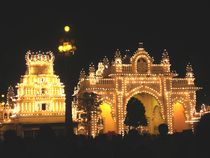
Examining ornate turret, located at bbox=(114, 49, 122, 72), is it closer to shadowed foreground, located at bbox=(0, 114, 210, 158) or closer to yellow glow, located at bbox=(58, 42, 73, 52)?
yellow glow, located at bbox=(58, 42, 73, 52)

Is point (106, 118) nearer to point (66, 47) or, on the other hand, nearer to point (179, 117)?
point (179, 117)

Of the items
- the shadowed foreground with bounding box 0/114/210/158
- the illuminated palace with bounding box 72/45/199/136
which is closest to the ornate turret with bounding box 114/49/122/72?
the illuminated palace with bounding box 72/45/199/136

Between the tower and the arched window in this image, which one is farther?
the arched window

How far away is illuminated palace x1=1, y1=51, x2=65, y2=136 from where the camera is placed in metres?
37.3

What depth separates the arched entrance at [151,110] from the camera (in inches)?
1610

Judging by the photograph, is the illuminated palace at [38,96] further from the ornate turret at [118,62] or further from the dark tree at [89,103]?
the ornate turret at [118,62]

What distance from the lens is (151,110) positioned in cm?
4178

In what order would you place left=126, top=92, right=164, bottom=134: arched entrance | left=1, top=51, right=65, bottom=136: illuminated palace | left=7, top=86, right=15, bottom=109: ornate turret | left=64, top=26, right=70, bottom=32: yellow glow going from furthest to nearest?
left=126, top=92, right=164, bottom=134: arched entrance
left=7, top=86, right=15, bottom=109: ornate turret
left=1, top=51, right=65, bottom=136: illuminated palace
left=64, top=26, right=70, bottom=32: yellow glow

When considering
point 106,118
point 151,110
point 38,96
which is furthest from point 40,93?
point 151,110

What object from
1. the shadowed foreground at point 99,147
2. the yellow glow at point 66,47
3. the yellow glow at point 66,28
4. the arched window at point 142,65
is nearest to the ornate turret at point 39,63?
the arched window at point 142,65

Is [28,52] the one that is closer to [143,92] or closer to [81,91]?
[81,91]

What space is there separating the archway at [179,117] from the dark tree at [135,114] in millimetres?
2813

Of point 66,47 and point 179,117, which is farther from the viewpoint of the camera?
point 179,117

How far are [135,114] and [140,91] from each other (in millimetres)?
2102
